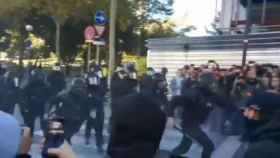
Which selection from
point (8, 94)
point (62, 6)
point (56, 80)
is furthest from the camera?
point (62, 6)

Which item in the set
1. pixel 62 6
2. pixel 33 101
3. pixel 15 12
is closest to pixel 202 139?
pixel 33 101

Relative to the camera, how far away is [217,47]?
2709 cm

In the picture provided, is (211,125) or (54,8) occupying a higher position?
(54,8)

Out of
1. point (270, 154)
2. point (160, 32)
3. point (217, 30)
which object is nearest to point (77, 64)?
point (160, 32)

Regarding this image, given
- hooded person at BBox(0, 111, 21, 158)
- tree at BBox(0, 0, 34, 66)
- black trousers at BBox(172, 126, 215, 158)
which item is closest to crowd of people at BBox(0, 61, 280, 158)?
black trousers at BBox(172, 126, 215, 158)

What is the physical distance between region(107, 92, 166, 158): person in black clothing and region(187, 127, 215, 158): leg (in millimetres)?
6696

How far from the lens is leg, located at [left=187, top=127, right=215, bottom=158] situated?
376 inches

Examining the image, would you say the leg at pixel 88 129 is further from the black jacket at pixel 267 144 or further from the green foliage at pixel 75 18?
the green foliage at pixel 75 18

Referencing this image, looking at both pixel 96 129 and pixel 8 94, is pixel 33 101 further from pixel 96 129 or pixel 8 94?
pixel 96 129

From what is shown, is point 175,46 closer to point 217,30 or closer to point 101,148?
point 217,30

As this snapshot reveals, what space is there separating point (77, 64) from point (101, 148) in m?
37.9

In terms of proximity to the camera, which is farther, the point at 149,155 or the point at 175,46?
the point at 175,46

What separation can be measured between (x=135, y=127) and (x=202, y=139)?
686 centimetres

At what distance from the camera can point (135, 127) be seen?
2785 mm
